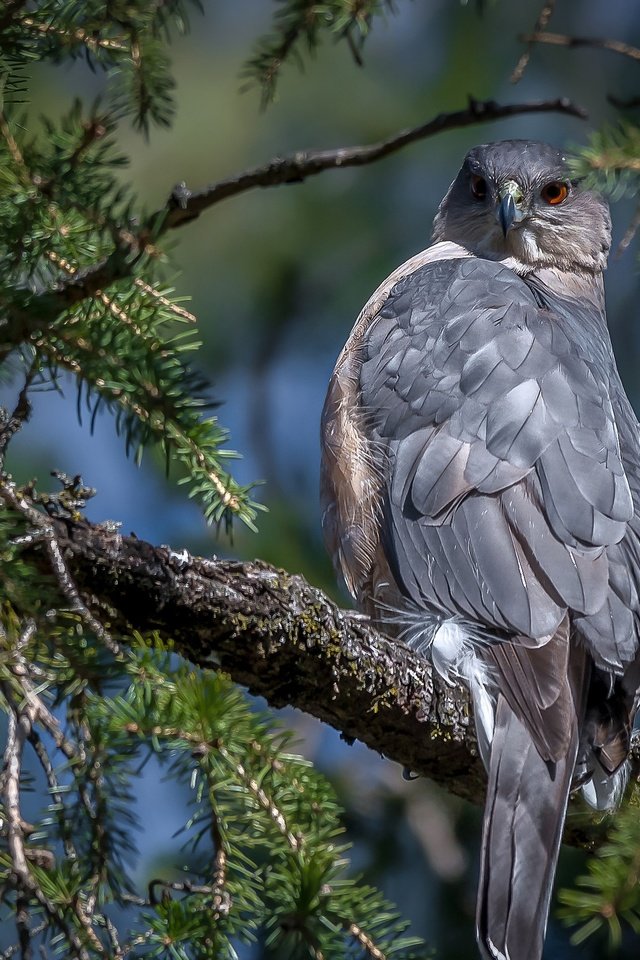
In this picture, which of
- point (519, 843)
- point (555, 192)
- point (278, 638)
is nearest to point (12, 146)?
point (278, 638)

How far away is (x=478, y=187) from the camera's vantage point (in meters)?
5.15

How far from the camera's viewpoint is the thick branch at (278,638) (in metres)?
2.40

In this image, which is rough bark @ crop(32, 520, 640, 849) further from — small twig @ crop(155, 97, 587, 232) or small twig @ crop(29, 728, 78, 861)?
small twig @ crop(155, 97, 587, 232)

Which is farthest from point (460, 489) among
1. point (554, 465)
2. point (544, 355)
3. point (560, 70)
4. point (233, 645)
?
point (560, 70)

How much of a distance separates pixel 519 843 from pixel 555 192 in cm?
323

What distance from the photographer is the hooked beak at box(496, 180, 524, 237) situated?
4875 mm

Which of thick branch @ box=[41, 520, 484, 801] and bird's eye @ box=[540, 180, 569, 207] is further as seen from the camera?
bird's eye @ box=[540, 180, 569, 207]

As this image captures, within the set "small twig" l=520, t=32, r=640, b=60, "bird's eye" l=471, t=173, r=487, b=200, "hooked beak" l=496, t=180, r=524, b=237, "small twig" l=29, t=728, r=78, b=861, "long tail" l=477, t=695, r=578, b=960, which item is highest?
"small twig" l=520, t=32, r=640, b=60

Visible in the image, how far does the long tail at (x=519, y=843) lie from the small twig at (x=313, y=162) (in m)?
1.69

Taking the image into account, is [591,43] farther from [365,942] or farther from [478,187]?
[478,187]

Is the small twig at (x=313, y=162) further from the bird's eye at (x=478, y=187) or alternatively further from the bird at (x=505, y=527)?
the bird's eye at (x=478, y=187)

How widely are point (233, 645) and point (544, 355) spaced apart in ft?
6.20

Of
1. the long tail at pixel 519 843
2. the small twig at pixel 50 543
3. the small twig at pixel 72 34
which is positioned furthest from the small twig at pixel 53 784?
the small twig at pixel 72 34

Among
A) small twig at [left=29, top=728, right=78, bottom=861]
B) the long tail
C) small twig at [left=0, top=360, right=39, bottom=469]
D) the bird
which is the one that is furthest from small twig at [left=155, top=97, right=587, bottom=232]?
the long tail
